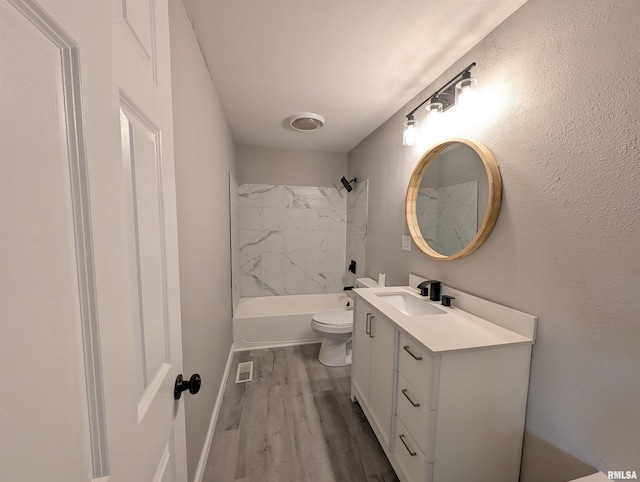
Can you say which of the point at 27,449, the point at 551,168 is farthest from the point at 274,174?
the point at 27,449

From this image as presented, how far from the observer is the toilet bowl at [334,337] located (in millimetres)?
2363

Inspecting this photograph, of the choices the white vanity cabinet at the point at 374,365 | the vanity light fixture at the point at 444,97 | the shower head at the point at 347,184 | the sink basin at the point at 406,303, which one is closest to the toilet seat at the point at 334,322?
the white vanity cabinet at the point at 374,365

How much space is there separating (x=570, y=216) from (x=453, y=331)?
0.66 m

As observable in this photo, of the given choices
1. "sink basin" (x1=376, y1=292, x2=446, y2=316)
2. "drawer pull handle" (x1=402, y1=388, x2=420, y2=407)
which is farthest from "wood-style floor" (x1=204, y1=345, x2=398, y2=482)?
"sink basin" (x1=376, y1=292, x2=446, y2=316)

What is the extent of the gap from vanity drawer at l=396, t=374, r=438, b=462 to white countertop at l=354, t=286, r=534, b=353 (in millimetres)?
256

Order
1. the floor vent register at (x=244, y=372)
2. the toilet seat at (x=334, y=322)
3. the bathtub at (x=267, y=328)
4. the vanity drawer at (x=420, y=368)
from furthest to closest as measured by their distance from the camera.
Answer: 1. the bathtub at (x=267, y=328)
2. the toilet seat at (x=334, y=322)
3. the floor vent register at (x=244, y=372)
4. the vanity drawer at (x=420, y=368)

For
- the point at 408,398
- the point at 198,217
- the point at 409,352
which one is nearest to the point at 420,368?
the point at 409,352

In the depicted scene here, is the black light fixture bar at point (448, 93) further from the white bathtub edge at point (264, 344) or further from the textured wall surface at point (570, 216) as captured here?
the white bathtub edge at point (264, 344)

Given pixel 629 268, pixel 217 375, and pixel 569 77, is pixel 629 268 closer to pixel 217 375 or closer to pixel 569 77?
pixel 569 77

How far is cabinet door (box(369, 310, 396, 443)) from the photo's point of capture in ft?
4.44

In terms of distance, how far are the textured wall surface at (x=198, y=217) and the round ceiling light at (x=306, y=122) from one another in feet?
2.14

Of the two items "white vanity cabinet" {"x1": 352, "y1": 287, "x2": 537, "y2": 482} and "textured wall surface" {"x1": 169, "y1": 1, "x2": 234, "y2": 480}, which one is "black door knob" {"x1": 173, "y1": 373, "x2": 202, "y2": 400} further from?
"white vanity cabinet" {"x1": 352, "y1": 287, "x2": 537, "y2": 482}

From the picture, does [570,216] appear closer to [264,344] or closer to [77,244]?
[77,244]

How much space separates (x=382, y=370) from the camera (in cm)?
144
